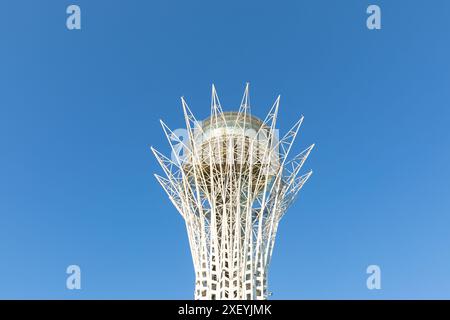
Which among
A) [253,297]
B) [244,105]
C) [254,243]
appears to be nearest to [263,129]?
[244,105]

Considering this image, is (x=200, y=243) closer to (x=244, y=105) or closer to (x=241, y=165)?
(x=241, y=165)

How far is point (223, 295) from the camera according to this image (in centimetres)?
4016

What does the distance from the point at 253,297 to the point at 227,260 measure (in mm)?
4357

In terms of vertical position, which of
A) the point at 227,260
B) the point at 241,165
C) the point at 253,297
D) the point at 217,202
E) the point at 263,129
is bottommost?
the point at 253,297

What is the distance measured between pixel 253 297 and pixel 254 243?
17.6 feet
